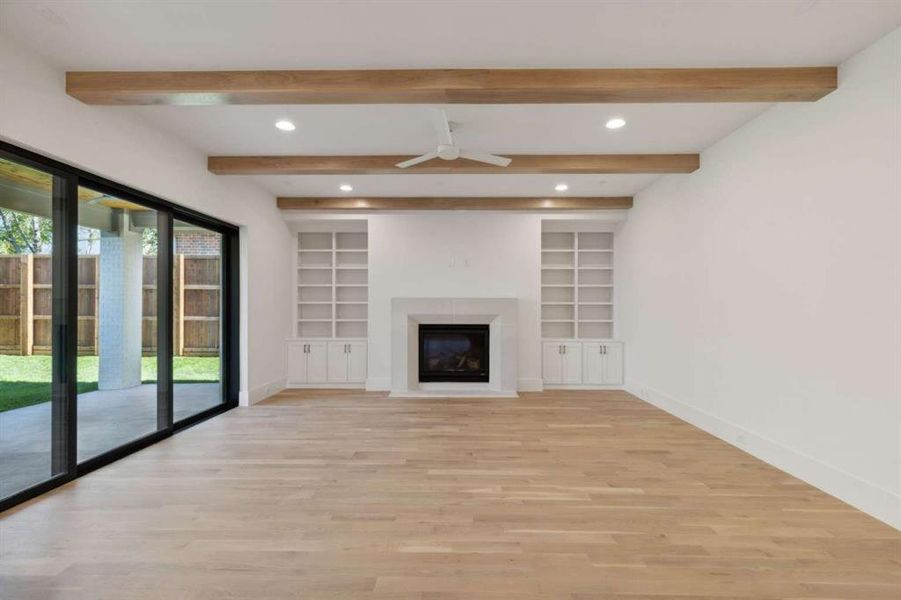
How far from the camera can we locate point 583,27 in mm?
2297

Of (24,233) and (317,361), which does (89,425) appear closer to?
(24,233)

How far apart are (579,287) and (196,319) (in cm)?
540

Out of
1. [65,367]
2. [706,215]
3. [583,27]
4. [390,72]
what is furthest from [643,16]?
[65,367]

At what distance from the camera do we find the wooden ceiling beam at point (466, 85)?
2.68 m

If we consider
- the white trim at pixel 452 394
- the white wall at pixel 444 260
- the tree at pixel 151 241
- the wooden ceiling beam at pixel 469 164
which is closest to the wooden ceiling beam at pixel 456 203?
the white wall at pixel 444 260

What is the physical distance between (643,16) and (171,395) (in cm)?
487

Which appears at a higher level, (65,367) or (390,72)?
(390,72)

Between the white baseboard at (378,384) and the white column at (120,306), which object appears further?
the white baseboard at (378,384)

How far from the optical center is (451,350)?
6.24 metres

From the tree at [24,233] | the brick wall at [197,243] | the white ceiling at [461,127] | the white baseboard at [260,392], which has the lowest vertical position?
the white baseboard at [260,392]

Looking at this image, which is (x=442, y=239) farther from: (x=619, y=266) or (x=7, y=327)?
(x=7, y=327)

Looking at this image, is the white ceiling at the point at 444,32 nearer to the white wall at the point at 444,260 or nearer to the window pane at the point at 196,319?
the window pane at the point at 196,319

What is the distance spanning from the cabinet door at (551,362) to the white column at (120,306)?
199 inches

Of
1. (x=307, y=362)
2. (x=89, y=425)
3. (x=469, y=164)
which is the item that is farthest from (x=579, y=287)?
(x=89, y=425)
